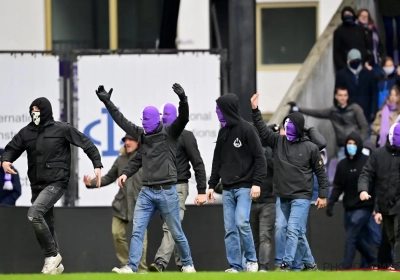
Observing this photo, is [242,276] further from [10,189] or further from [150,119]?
[10,189]

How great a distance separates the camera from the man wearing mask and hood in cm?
1702

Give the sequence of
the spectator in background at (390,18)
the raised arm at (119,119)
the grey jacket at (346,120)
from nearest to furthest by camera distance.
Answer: the raised arm at (119,119) → the grey jacket at (346,120) → the spectator in background at (390,18)

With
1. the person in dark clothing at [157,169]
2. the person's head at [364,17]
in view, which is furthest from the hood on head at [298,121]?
the person's head at [364,17]

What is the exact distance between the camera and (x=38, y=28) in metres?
26.8

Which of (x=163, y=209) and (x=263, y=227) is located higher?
(x=163, y=209)

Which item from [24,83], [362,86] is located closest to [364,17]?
[362,86]

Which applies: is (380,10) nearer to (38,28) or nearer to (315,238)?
(315,238)

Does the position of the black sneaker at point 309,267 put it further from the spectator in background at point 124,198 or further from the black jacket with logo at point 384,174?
the spectator in background at point 124,198

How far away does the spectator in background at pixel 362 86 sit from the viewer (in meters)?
22.2

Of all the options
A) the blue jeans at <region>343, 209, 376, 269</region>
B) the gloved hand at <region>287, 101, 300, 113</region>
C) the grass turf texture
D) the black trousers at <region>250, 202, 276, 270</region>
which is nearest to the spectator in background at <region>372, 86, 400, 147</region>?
the gloved hand at <region>287, 101, 300, 113</region>

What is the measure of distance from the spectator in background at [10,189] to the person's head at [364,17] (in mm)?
5962

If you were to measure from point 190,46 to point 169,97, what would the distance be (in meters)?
6.37

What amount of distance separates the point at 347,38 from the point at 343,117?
141cm

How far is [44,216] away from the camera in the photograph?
56.6 feet
